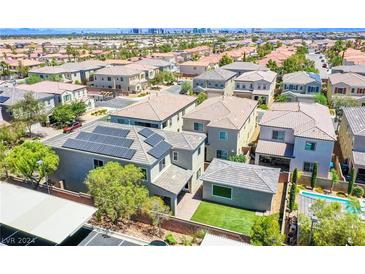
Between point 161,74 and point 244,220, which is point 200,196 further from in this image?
point 161,74

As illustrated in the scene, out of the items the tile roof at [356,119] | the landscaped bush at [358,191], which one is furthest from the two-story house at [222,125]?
the landscaped bush at [358,191]

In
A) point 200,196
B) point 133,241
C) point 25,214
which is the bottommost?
point 200,196

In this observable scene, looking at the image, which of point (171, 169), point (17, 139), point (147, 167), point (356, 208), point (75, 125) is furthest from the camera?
point (75, 125)

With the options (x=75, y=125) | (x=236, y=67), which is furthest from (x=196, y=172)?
(x=236, y=67)

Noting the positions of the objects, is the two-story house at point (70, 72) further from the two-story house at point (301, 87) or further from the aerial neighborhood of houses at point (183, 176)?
the two-story house at point (301, 87)

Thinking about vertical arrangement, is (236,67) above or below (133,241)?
above

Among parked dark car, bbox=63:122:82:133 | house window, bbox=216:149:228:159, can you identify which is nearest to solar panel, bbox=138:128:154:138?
house window, bbox=216:149:228:159

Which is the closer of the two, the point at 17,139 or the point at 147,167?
the point at 147,167

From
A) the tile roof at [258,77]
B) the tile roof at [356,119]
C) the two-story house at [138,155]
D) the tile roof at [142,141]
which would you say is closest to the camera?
the tile roof at [142,141]
